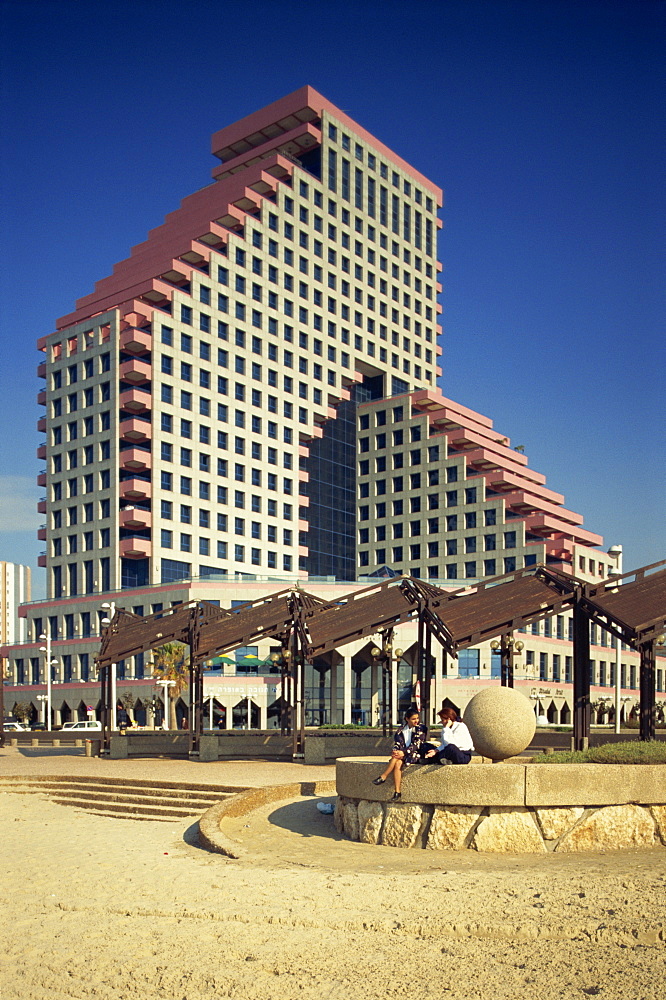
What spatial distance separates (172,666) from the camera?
6906 cm

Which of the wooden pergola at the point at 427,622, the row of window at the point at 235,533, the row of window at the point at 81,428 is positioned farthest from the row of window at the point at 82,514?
the wooden pergola at the point at 427,622

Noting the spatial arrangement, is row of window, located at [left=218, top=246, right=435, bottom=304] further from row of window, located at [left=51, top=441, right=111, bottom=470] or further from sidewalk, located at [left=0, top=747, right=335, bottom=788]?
sidewalk, located at [left=0, top=747, right=335, bottom=788]

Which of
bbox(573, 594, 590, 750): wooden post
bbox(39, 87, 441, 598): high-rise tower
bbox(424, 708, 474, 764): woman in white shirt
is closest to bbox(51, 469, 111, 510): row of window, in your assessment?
bbox(39, 87, 441, 598): high-rise tower

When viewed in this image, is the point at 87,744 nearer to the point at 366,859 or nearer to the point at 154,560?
the point at 366,859

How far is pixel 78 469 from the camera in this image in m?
90.9

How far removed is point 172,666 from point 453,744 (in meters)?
55.9

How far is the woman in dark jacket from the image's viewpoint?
14.6 meters

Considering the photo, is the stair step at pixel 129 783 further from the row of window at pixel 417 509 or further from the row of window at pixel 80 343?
the row of window at pixel 417 509

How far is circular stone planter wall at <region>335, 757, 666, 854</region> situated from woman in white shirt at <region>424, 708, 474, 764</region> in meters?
0.58

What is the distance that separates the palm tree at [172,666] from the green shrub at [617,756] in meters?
51.7

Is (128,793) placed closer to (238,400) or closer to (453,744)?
(453,744)

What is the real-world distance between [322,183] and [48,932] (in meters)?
105

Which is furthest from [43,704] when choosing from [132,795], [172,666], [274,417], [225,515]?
[132,795]

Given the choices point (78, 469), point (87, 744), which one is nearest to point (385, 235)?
point (78, 469)
